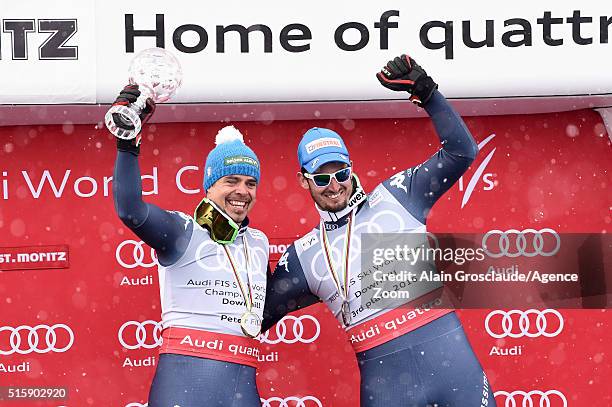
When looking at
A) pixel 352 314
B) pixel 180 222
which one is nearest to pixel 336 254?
pixel 352 314

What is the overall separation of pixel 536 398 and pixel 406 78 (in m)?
2.22

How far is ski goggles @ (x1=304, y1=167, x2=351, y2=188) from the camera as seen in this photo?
12.6 feet

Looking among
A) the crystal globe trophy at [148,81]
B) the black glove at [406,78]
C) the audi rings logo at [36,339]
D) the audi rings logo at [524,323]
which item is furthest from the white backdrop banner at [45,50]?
the audi rings logo at [524,323]

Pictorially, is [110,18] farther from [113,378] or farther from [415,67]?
[113,378]

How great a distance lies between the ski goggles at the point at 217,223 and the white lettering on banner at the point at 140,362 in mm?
1260

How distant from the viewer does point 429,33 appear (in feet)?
13.7

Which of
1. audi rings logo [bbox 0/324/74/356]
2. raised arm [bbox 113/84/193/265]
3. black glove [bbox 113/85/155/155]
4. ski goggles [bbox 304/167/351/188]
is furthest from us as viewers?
audi rings logo [bbox 0/324/74/356]

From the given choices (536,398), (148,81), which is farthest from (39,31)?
(536,398)

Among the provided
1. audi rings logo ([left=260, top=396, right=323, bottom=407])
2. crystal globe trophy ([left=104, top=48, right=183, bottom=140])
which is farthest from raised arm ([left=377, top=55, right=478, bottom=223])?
audi rings logo ([left=260, top=396, right=323, bottom=407])

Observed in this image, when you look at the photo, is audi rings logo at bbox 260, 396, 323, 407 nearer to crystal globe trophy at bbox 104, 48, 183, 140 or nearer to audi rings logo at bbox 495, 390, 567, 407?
audi rings logo at bbox 495, 390, 567, 407

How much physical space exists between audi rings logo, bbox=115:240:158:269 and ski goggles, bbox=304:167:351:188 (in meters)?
1.35

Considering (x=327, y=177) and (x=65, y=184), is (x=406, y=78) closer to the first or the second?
(x=327, y=177)

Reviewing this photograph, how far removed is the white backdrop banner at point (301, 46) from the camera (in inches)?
162

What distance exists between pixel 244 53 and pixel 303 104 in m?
0.41
